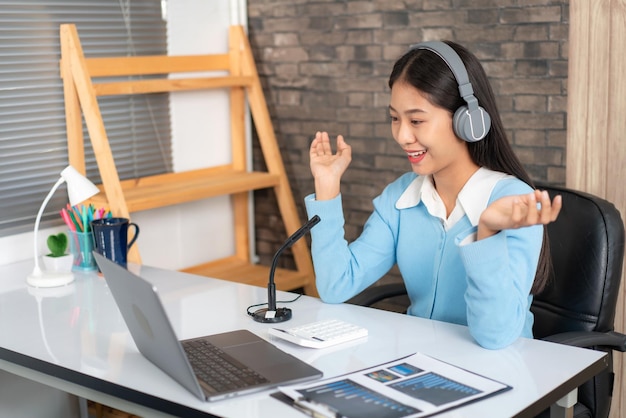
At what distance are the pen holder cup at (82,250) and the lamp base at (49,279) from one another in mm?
123

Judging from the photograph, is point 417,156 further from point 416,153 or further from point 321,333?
point 321,333

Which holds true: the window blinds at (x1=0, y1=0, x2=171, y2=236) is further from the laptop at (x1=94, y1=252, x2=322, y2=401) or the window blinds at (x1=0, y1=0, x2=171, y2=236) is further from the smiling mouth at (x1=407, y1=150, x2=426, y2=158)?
the smiling mouth at (x1=407, y1=150, x2=426, y2=158)

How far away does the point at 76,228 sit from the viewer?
257cm

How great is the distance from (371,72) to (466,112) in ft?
4.35

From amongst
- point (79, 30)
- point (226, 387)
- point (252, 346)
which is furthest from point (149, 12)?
point (226, 387)

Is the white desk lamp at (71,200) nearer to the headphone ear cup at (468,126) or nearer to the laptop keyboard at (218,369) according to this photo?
the laptop keyboard at (218,369)

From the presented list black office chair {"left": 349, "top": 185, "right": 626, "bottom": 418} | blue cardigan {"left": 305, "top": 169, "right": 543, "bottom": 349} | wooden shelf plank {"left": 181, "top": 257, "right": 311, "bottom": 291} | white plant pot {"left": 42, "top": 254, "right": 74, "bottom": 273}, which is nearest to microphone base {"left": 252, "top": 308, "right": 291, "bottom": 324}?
blue cardigan {"left": 305, "top": 169, "right": 543, "bottom": 349}

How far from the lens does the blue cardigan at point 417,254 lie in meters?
1.80

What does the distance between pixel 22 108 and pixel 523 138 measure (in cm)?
164

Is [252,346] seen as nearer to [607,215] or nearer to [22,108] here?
[607,215]

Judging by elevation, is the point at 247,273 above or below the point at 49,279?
below

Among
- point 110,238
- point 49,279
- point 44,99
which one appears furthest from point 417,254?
point 44,99

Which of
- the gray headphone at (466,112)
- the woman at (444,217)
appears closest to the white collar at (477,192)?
the woman at (444,217)

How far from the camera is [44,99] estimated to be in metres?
2.83
